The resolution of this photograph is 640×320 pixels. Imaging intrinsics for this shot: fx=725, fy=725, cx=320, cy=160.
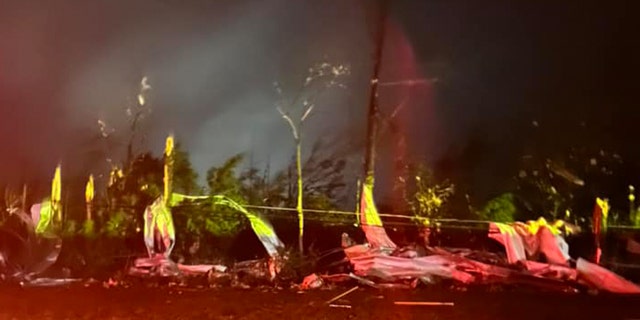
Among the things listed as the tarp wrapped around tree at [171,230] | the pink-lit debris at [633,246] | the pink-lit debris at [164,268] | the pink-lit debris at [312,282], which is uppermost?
the tarp wrapped around tree at [171,230]

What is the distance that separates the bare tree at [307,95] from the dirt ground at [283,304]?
3.16 feet

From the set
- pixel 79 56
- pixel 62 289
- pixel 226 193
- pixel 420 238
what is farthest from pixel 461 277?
pixel 79 56

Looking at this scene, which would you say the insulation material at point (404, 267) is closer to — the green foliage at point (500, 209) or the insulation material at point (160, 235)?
the green foliage at point (500, 209)

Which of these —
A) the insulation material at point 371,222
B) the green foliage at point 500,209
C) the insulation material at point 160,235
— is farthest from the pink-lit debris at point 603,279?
the insulation material at point 160,235

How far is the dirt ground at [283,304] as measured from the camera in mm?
4348

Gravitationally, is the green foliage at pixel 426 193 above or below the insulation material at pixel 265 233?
above

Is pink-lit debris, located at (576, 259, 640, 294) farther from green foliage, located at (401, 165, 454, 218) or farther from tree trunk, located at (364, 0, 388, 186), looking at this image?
tree trunk, located at (364, 0, 388, 186)

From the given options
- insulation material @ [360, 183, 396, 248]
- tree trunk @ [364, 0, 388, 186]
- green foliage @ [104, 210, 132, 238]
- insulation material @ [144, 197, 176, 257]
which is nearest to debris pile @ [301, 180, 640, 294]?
insulation material @ [360, 183, 396, 248]

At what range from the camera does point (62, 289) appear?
4.48 m

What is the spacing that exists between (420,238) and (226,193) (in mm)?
1241

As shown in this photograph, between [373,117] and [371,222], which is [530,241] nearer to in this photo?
[371,222]

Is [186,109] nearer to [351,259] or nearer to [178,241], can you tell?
[178,241]

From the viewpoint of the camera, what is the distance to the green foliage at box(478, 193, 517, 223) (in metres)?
4.52

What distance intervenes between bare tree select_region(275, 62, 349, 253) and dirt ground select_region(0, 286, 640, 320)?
0.96 metres
